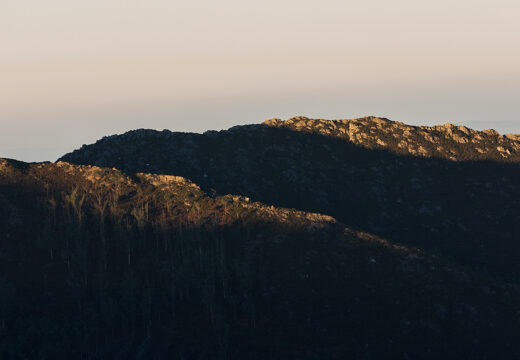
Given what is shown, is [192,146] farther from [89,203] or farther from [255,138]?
[89,203]

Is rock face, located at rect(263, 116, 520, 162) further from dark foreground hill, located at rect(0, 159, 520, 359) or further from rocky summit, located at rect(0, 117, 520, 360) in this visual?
dark foreground hill, located at rect(0, 159, 520, 359)

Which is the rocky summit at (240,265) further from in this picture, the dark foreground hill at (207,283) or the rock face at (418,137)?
the rock face at (418,137)

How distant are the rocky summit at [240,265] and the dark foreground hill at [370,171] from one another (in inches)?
22.3

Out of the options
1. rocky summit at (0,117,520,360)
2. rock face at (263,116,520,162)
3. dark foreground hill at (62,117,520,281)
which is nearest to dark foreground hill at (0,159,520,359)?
rocky summit at (0,117,520,360)

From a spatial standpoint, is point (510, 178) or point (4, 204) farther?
point (510, 178)

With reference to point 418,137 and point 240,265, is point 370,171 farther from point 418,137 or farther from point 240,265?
point 240,265

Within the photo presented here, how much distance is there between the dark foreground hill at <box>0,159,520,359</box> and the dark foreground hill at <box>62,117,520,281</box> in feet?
60.0

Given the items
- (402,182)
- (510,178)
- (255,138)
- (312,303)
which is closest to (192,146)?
(255,138)

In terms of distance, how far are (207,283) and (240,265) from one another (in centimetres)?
715

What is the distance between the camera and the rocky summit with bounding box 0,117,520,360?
243ft

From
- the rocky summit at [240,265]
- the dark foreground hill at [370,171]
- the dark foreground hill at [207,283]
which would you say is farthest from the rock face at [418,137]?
the dark foreground hill at [207,283]

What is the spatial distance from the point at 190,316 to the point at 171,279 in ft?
27.0

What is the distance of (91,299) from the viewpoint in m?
80.7

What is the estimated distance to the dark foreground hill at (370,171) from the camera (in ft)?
413
